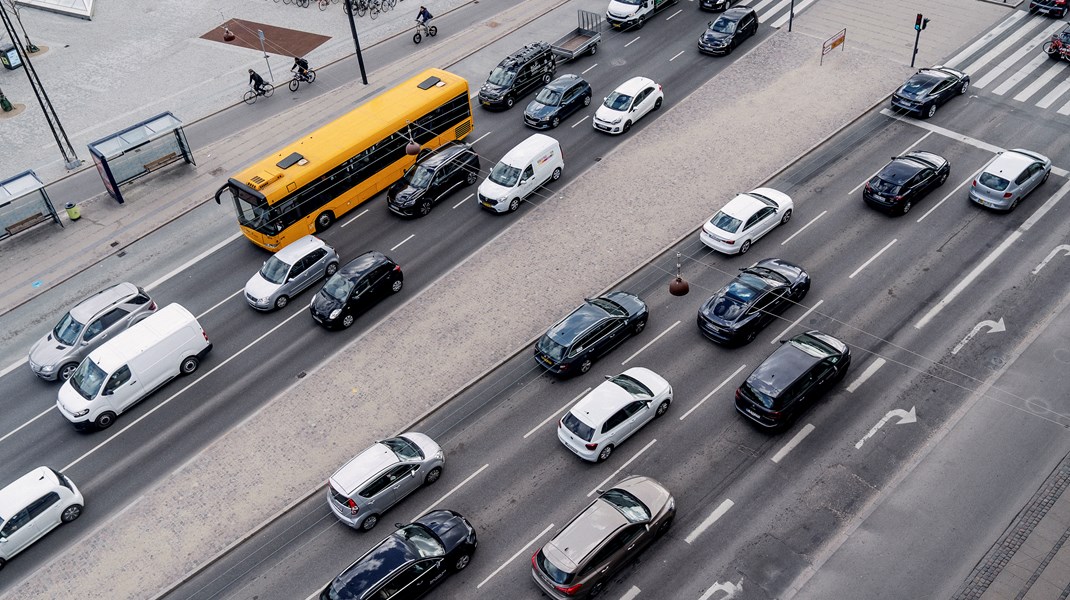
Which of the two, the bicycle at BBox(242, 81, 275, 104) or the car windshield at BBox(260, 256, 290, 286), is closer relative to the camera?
the car windshield at BBox(260, 256, 290, 286)

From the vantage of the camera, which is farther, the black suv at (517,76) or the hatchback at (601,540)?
the black suv at (517,76)

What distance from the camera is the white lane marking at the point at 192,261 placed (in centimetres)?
3775

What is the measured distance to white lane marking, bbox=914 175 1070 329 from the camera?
32.5 metres

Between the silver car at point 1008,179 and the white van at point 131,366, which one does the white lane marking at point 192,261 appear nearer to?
the white van at point 131,366

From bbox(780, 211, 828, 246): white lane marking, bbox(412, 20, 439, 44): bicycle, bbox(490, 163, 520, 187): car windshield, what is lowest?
bbox(780, 211, 828, 246): white lane marking

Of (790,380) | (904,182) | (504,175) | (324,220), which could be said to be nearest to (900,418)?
(790,380)

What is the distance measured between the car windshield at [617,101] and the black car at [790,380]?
17.8 m

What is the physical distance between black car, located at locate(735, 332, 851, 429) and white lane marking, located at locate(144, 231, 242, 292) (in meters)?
23.8

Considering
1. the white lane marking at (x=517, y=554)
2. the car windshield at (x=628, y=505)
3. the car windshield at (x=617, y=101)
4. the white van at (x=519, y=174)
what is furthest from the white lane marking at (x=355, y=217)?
the car windshield at (x=628, y=505)

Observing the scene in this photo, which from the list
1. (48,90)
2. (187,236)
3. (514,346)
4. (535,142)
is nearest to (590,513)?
(514,346)

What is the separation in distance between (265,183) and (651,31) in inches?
1026

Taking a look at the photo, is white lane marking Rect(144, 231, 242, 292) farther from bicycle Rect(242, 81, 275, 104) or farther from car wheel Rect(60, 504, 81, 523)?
bicycle Rect(242, 81, 275, 104)

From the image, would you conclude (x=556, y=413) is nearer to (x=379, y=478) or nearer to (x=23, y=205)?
(x=379, y=478)

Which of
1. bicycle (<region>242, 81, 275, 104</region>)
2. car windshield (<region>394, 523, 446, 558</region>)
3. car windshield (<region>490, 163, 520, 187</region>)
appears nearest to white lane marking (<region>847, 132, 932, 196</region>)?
car windshield (<region>490, 163, 520, 187</region>)
